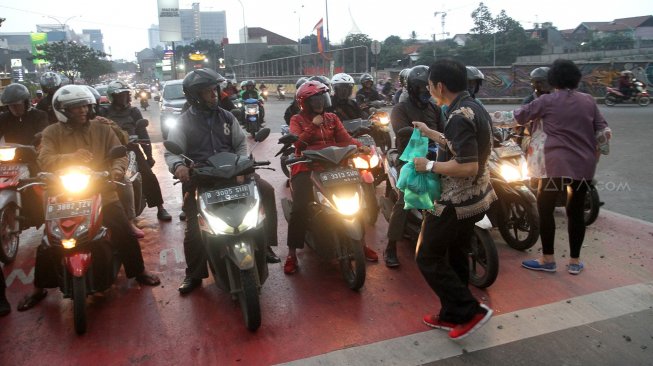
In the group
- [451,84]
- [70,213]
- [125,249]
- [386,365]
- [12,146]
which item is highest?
[451,84]

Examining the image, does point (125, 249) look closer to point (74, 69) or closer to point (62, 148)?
point (62, 148)

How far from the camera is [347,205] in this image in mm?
4031

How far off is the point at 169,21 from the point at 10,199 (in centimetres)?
6663

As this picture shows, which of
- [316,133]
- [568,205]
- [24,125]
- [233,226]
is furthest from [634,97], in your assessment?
[24,125]

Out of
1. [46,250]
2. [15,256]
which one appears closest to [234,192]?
[46,250]

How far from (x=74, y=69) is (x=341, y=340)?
60.0 meters

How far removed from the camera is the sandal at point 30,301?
4.00m

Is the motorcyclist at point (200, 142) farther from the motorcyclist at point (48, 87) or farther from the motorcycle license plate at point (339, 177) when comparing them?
the motorcyclist at point (48, 87)

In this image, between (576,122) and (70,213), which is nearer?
(70,213)

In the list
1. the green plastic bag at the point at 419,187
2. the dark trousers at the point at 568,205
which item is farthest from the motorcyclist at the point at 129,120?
the dark trousers at the point at 568,205

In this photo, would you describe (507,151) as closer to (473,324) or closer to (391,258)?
(391,258)

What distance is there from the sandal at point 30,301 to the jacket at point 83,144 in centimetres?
103

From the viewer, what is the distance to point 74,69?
54.5m

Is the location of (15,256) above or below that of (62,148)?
below
